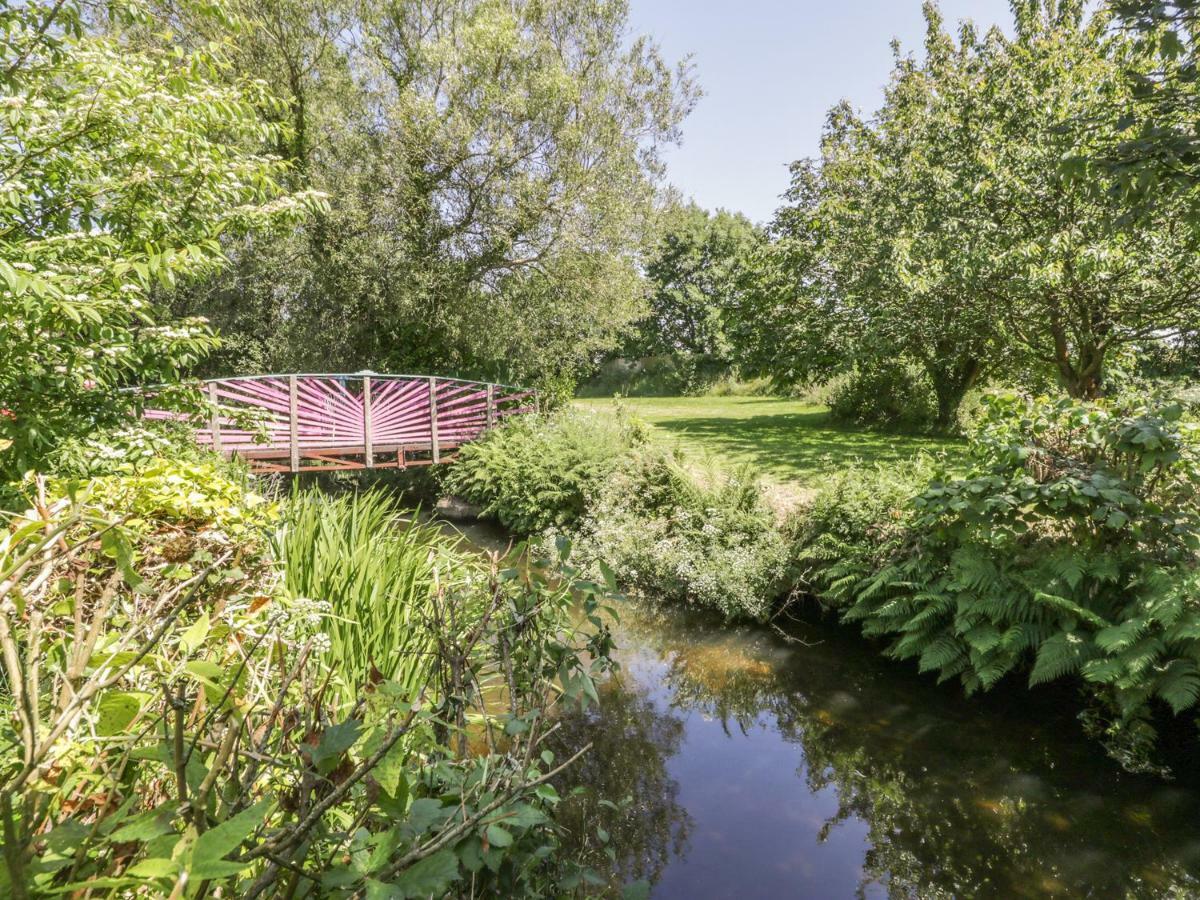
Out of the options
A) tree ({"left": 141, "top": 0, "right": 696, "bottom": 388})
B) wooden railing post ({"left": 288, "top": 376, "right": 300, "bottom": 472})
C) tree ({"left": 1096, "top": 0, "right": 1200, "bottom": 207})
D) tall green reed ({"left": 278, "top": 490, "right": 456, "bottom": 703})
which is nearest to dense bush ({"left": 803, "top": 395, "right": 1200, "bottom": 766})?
tree ({"left": 1096, "top": 0, "right": 1200, "bottom": 207})

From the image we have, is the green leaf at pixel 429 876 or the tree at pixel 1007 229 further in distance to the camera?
the tree at pixel 1007 229

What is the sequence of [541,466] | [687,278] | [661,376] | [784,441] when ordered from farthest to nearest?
1. [687,278]
2. [661,376]
3. [784,441]
4. [541,466]

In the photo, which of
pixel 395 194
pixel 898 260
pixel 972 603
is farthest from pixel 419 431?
pixel 972 603

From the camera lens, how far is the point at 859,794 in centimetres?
425

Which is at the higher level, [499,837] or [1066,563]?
[499,837]

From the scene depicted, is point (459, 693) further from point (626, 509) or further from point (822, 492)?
point (626, 509)

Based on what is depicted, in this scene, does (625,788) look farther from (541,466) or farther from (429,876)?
(541,466)

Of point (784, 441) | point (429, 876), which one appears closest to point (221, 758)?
point (429, 876)

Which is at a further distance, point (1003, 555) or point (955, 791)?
point (1003, 555)

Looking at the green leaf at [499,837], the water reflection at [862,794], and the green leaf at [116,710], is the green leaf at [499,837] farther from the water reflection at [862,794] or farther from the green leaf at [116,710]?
the water reflection at [862,794]

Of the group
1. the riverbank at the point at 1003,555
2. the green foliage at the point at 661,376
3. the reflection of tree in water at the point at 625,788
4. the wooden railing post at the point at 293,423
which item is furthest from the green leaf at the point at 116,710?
the green foliage at the point at 661,376

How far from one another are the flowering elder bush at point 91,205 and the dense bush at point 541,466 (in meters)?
6.16

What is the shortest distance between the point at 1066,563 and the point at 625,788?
11.4 feet

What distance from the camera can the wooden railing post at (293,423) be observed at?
10266 millimetres
